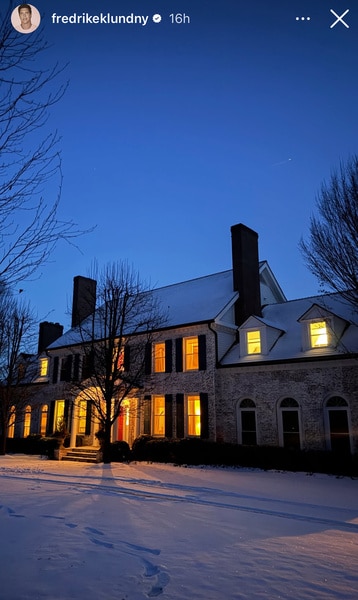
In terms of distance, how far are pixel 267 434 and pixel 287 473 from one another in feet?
8.79

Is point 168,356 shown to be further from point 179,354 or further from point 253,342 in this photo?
point 253,342

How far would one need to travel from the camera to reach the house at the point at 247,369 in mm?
16500

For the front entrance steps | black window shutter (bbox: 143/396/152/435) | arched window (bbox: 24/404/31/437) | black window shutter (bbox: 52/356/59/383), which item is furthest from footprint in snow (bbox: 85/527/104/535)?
arched window (bbox: 24/404/31/437)

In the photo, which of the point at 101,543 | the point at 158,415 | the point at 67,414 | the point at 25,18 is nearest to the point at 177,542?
the point at 101,543

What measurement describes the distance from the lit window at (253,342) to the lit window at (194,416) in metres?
3.54

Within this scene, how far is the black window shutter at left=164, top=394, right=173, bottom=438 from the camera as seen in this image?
20.4 metres

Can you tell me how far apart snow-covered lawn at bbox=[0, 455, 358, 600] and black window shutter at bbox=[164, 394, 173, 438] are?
8.47 metres

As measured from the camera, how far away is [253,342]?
19.5 meters

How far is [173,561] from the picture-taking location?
529 cm

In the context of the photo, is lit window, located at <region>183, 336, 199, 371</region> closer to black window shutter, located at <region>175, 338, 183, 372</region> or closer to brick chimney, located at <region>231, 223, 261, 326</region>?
black window shutter, located at <region>175, 338, 183, 372</region>

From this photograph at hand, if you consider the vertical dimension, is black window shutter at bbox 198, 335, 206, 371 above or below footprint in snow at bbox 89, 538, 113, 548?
above

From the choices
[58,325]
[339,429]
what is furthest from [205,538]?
[58,325]

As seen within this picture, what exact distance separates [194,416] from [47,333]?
1662 cm

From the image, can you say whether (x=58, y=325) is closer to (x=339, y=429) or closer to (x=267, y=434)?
(x=267, y=434)
